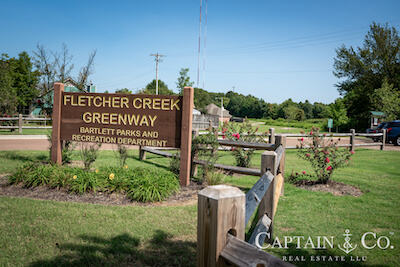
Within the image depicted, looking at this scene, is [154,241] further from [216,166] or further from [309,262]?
[216,166]

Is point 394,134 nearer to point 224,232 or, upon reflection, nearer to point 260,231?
point 260,231

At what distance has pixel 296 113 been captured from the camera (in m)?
70.2

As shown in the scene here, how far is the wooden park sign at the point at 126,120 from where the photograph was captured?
21.6 feet

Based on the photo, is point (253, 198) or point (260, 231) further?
point (260, 231)

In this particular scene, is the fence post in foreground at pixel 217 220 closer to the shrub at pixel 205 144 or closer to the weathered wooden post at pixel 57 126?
the shrub at pixel 205 144

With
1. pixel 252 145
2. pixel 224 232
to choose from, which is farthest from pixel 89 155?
pixel 224 232

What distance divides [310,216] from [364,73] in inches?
1666

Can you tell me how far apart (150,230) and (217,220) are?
3059 mm

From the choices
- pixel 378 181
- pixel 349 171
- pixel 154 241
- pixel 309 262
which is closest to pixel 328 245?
pixel 309 262

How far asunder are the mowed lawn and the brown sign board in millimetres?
2137

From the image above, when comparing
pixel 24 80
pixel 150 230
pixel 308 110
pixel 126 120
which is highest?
pixel 308 110

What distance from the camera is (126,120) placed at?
277 inches

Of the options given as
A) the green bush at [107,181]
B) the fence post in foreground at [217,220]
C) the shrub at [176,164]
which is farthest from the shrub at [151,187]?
the fence post in foreground at [217,220]

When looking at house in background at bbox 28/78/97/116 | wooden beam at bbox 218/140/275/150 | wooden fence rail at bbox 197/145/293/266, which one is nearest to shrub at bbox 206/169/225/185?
wooden beam at bbox 218/140/275/150
